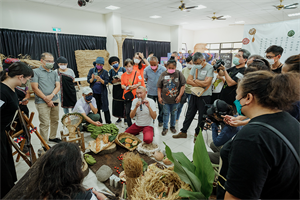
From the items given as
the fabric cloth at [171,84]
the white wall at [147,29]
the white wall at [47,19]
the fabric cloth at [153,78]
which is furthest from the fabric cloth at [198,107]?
the white wall at [147,29]

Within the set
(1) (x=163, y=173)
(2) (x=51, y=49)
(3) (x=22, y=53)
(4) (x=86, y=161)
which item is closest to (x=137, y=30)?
(2) (x=51, y=49)

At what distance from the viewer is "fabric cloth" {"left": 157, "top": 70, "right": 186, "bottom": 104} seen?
126 inches

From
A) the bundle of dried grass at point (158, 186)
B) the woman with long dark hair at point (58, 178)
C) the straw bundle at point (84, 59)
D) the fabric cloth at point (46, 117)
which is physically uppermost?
the straw bundle at point (84, 59)

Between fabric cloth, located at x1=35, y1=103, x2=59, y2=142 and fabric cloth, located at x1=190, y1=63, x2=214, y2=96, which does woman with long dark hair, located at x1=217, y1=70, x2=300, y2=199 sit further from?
fabric cloth, located at x1=35, y1=103, x2=59, y2=142

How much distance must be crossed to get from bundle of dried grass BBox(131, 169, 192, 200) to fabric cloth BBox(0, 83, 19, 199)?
154 cm

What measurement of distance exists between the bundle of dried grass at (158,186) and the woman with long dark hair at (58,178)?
0.32 metres

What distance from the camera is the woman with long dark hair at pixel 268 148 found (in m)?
0.67

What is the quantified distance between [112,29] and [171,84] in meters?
6.28

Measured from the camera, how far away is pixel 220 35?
42.1 ft

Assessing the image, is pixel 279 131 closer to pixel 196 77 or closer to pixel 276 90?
pixel 276 90

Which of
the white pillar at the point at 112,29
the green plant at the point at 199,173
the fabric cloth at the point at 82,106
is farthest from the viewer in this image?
the white pillar at the point at 112,29

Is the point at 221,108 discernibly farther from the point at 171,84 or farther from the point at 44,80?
the point at 44,80

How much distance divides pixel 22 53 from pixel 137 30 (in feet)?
19.7

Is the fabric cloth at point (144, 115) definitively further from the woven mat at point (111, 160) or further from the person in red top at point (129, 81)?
the woven mat at point (111, 160)
